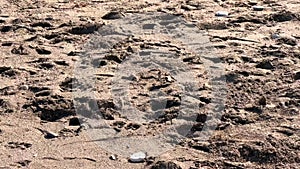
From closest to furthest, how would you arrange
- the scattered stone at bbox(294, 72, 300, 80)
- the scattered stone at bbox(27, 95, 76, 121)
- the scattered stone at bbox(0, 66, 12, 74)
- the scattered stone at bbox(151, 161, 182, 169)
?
1. the scattered stone at bbox(151, 161, 182, 169)
2. the scattered stone at bbox(27, 95, 76, 121)
3. the scattered stone at bbox(294, 72, 300, 80)
4. the scattered stone at bbox(0, 66, 12, 74)

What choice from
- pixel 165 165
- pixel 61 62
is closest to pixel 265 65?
pixel 165 165

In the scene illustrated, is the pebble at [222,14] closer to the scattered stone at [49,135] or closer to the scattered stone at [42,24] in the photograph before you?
the scattered stone at [42,24]

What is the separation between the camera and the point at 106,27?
459 cm

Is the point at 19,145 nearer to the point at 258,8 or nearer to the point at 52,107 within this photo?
the point at 52,107

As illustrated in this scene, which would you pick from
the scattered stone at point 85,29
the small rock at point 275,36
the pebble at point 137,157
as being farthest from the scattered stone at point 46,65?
the small rock at point 275,36

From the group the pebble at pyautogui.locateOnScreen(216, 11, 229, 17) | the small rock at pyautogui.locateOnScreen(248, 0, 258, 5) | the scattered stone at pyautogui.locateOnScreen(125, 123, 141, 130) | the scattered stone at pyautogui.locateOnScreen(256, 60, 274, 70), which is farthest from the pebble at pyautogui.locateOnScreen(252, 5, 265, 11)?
the scattered stone at pyautogui.locateOnScreen(125, 123, 141, 130)

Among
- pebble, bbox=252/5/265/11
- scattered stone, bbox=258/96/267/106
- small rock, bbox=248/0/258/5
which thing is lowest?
scattered stone, bbox=258/96/267/106

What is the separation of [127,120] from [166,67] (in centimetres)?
65

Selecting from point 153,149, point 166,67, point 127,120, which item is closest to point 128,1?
point 166,67

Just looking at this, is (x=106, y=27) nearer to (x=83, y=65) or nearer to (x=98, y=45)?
(x=98, y=45)

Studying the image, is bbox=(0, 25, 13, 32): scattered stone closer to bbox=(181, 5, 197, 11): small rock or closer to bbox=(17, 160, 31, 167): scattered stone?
bbox=(181, 5, 197, 11): small rock

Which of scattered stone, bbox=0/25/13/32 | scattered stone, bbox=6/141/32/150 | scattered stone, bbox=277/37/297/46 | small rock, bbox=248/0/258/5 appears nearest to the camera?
scattered stone, bbox=6/141/32/150

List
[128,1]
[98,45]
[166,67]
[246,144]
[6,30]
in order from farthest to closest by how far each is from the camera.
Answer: [128,1], [6,30], [98,45], [166,67], [246,144]

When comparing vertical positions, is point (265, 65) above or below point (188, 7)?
below
